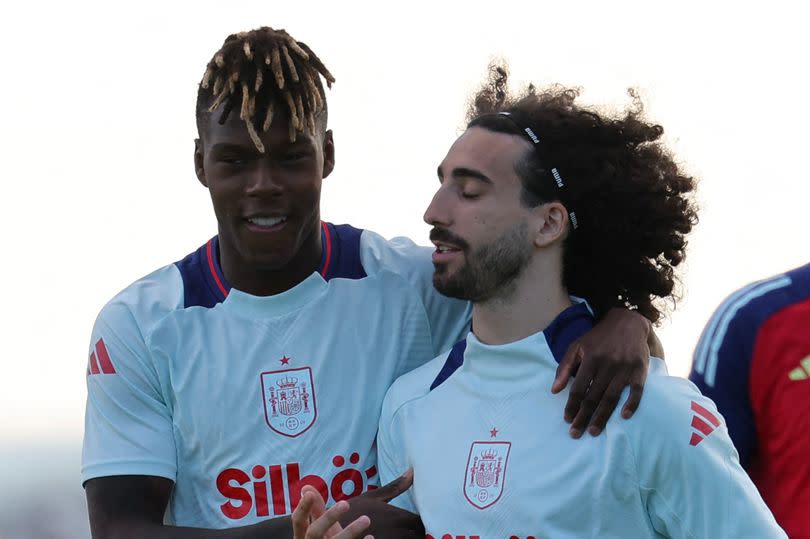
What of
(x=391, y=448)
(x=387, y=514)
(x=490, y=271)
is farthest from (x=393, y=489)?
(x=490, y=271)

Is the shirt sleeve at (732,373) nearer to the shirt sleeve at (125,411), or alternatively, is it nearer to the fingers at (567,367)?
the fingers at (567,367)

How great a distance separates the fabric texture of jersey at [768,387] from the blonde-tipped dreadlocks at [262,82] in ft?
5.20

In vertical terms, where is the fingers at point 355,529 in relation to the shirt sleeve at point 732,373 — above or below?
below

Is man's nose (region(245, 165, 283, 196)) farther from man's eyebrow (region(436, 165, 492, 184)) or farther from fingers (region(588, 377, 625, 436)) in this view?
fingers (region(588, 377, 625, 436))

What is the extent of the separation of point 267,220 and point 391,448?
0.89m

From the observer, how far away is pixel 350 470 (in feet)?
14.1

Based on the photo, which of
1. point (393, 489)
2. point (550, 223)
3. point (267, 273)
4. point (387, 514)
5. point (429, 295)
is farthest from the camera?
point (429, 295)

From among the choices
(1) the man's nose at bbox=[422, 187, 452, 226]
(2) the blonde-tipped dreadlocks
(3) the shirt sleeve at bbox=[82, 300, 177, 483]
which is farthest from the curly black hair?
(3) the shirt sleeve at bbox=[82, 300, 177, 483]

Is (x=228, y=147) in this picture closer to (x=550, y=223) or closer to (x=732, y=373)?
(x=550, y=223)

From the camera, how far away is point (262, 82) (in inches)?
169

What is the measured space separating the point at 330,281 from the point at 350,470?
72cm

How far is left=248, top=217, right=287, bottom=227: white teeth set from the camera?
4.32 m

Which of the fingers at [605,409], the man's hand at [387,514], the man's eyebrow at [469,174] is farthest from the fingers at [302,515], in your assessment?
the man's eyebrow at [469,174]

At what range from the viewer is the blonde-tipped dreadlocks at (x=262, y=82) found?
14.0 ft
